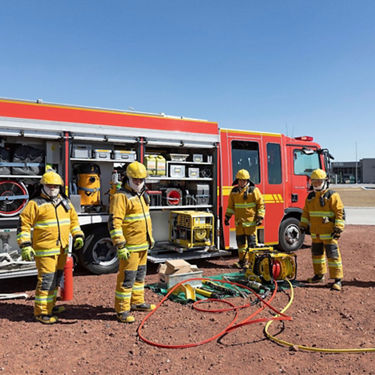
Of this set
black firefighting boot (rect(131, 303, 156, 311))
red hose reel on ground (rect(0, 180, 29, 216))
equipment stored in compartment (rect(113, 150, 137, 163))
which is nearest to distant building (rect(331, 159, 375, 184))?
equipment stored in compartment (rect(113, 150, 137, 163))

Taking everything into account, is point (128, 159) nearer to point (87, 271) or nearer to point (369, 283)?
point (87, 271)

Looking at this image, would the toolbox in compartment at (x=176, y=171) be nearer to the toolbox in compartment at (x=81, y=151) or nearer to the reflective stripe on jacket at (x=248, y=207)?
the reflective stripe on jacket at (x=248, y=207)

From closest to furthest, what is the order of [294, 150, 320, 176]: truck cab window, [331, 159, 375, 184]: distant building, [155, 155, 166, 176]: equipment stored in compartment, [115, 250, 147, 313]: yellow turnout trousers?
[115, 250, 147, 313]: yellow turnout trousers → [155, 155, 166, 176]: equipment stored in compartment → [294, 150, 320, 176]: truck cab window → [331, 159, 375, 184]: distant building

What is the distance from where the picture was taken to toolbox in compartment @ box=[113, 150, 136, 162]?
21.4 feet

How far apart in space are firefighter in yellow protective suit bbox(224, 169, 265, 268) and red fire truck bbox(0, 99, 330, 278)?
1.22 feet

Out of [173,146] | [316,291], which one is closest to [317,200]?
[316,291]

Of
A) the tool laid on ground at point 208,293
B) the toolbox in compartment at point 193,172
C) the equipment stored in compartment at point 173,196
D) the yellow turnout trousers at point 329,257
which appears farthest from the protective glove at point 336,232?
the equipment stored in compartment at point 173,196

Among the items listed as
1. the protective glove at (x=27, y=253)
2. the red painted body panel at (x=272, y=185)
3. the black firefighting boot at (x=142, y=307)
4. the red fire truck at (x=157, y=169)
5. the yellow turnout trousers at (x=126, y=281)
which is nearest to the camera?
the protective glove at (x=27, y=253)

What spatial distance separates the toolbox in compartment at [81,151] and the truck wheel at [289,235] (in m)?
4.69

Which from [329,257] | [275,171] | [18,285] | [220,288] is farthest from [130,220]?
[275,171]

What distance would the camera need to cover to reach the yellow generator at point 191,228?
22.7ft

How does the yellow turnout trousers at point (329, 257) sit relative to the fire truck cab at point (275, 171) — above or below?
below

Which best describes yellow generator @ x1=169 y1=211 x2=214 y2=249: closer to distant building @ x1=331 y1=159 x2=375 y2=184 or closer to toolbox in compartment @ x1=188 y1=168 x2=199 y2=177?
toolbox in compartment @ x1=188 y1=168 x2=199 y2=177

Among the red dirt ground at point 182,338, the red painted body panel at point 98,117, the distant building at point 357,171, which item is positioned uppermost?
the distant building at point 357,171
